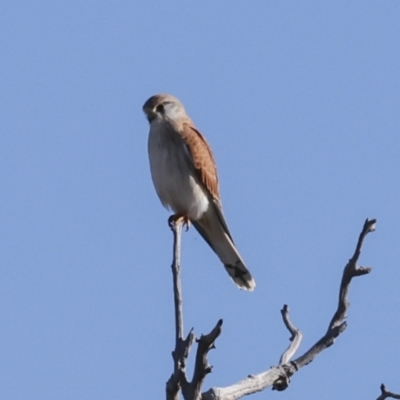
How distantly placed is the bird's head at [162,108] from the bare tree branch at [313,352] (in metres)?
3.06

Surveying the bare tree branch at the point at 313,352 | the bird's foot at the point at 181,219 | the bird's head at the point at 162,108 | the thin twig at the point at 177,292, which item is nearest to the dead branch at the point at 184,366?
the thin twig at the point at 177,292

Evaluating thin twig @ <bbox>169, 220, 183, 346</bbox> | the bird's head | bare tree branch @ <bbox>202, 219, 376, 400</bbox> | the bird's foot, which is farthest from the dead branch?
the bird's head

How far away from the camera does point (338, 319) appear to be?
3.15m

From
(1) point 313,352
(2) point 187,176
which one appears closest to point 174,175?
(2) point 187,176

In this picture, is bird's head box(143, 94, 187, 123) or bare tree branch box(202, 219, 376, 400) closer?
bare tree branch box(202, 219, 376, 400)

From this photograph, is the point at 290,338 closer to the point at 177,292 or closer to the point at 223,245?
the point at 177,292

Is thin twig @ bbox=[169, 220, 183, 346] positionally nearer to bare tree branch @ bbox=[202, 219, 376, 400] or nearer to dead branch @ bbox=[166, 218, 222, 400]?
dead branch @ bbox=[166, 218, 222, 400]

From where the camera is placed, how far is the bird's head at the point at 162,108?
6.08 meters

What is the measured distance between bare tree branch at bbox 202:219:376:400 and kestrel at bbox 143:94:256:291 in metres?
2.66

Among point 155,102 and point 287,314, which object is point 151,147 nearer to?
point 155,102

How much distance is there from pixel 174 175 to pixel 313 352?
9.09 ft

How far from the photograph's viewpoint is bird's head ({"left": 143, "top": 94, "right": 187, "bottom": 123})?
20.0 feet

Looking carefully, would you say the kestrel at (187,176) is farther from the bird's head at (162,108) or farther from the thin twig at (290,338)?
the thin twig at (290,338)

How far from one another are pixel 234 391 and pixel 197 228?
10.8ft
